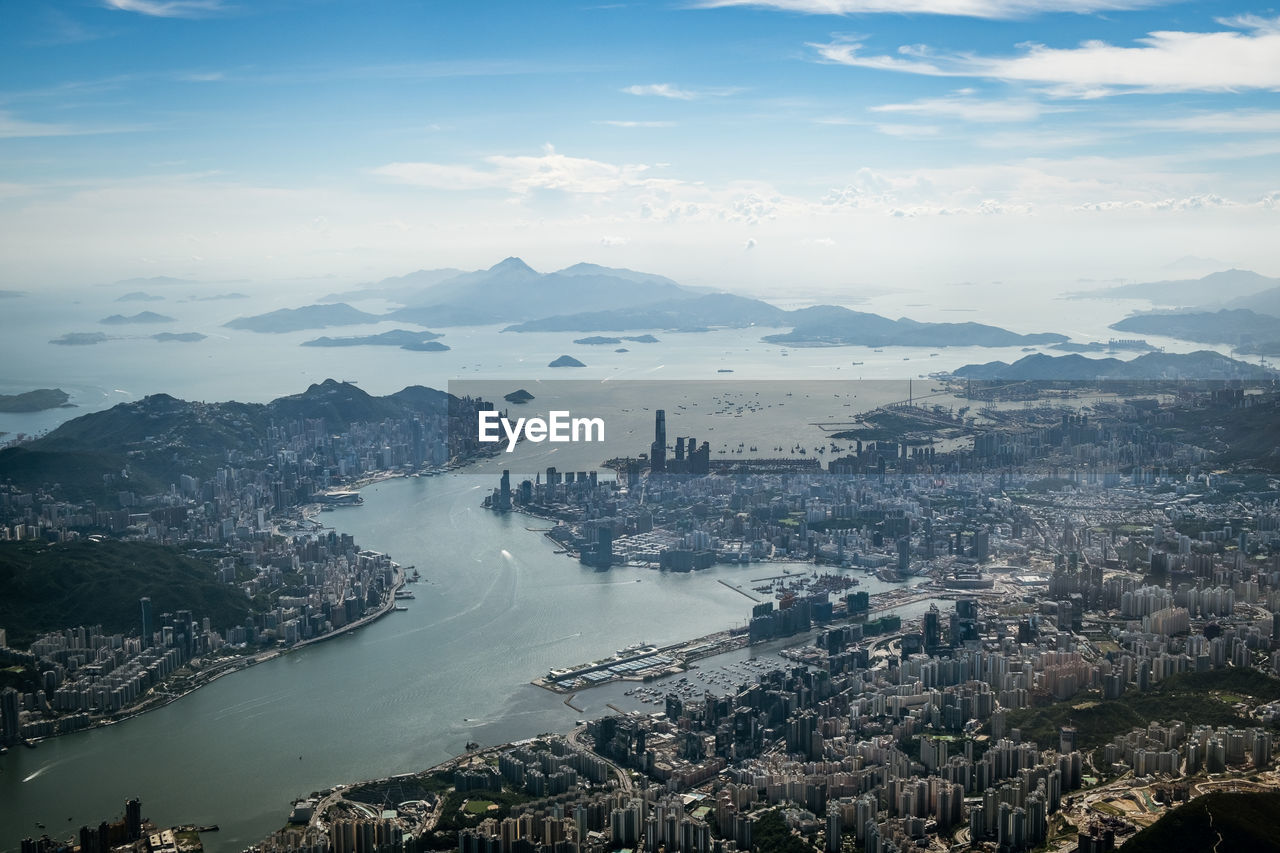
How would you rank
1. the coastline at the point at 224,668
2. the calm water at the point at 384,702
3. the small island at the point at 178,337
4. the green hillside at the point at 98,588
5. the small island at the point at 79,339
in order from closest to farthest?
the calm water at the point at 384,702, the coastline at the point at 224,668, the green hillside at the point at 98,588, the small island at the point at 79,339, the small island at the point at 178,337

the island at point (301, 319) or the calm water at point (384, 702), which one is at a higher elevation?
the island at point (301, 319)

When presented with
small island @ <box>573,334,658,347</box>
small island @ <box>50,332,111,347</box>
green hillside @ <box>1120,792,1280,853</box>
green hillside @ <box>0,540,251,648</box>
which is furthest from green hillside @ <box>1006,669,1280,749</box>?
small island @ <box>50,332,111,347</box>

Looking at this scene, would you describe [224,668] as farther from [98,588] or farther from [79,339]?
Answer: [79,339]

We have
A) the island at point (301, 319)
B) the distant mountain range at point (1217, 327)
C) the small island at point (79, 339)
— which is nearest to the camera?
the small island at point (79, 339)

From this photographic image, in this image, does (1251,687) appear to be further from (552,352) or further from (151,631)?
(552,352)

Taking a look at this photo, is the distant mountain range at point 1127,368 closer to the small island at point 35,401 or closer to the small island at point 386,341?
the small island at point 386,341

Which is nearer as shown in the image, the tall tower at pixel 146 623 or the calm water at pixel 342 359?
the tall tower at pixel 146 623

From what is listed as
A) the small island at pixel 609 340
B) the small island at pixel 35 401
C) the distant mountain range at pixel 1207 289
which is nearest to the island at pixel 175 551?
the small island at pixel 35 401

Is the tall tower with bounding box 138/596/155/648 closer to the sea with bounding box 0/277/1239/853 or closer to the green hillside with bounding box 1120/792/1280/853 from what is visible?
the sea with bounding box 0/277/1239/853
